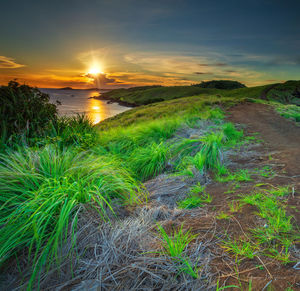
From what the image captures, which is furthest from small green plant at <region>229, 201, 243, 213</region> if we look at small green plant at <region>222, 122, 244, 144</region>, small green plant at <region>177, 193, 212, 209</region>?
small green plant at <region>222, 122, 244, 144</region>

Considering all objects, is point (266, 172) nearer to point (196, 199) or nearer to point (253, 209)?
point (253, 209)

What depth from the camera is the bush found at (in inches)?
173

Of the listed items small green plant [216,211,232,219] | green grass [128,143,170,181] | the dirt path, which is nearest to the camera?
small green plant [216,211,232,219]

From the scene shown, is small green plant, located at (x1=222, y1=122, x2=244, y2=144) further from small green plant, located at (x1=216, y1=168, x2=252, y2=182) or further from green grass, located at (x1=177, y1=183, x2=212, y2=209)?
green grass, located at (x1=177, y1=183, x2=212, y2=209)

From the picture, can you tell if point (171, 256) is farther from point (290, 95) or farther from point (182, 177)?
point (290, 95)

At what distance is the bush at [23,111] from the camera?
173 inches

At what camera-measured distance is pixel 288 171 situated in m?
3.02

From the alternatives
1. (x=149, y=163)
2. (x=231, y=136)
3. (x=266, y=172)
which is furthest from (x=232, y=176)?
(x=231, y=136)

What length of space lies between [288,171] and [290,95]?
162ft

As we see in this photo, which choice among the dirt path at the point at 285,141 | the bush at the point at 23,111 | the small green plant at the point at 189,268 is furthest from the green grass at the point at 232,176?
the bush at the point at 23,111

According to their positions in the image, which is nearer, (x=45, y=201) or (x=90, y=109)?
(x=45, y=201)

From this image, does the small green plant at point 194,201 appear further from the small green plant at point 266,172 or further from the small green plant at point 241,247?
the small green plant at point 266,172

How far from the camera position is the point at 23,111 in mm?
4730

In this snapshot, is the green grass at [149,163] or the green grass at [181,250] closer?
the green grass at [181,250]
